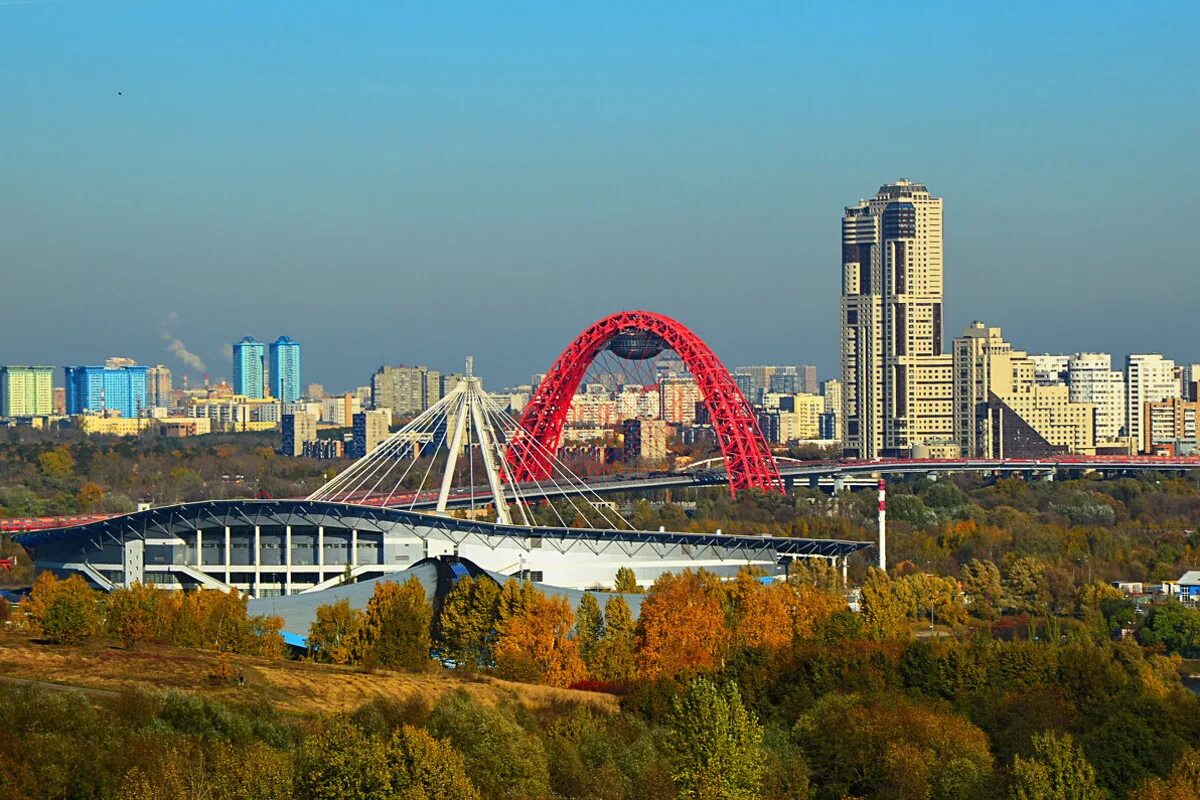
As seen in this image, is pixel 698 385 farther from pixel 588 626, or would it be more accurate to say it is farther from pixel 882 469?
pixel 588 626

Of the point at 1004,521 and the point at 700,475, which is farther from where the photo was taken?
the point at 700,475

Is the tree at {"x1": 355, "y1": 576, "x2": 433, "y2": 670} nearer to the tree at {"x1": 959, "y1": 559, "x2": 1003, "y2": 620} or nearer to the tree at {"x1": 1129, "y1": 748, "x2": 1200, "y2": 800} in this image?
the tree at {"x1": 1129, "y1": 748, "x2": 1200, "y2": 800}

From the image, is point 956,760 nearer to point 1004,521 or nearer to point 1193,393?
point 1004,521

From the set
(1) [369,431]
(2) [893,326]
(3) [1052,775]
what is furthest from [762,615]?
(1) [369,431]

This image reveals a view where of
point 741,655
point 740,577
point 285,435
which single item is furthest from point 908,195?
point 741,655

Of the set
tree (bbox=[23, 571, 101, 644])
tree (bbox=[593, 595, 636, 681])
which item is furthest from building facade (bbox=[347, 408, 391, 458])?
tree (bbox=[23, 571, 101, 644])

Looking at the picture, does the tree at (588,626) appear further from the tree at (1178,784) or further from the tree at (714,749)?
the tree at (1178,784)
